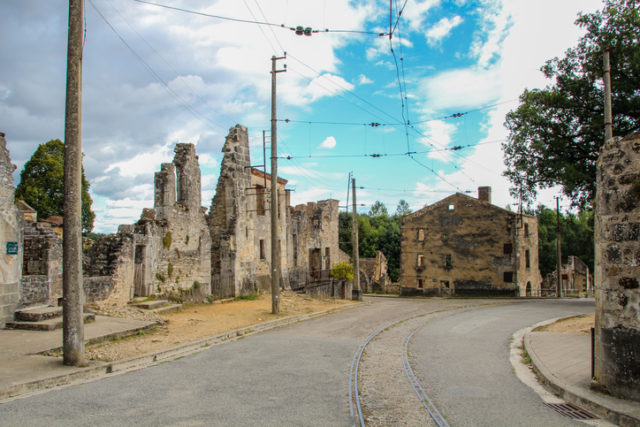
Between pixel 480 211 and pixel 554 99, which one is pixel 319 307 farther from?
pixel 480 211

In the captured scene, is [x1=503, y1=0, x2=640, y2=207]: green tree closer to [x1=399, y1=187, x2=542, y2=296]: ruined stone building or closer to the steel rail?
[x1=399, y1=187, x2=542, y2=296]: ruined stone building

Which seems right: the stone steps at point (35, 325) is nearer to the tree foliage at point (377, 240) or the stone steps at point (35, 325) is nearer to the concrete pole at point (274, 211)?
the concrete pole at point (274, 211)

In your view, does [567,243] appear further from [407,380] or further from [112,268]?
[407,380]

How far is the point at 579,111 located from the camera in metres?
25.7

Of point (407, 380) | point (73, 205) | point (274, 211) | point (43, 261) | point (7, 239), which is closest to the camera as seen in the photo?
point (407, 380)

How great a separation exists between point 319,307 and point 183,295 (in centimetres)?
649

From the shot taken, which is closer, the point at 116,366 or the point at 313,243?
the point at 116,366

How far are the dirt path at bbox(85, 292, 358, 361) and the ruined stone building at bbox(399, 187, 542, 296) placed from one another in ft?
63.4

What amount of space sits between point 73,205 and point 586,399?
920 centimetres

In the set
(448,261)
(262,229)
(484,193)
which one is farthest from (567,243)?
(262,229)

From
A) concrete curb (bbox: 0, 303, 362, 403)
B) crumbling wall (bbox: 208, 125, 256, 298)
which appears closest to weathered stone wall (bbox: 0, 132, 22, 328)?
concrete curb (bbox: 0, 303, 362, 403)

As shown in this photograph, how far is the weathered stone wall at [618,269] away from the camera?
22.7 ft

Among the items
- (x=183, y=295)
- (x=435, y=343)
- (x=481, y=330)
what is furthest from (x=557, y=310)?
(x=183, y=295)

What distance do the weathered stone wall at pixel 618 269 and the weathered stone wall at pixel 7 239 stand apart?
12.8 metres
